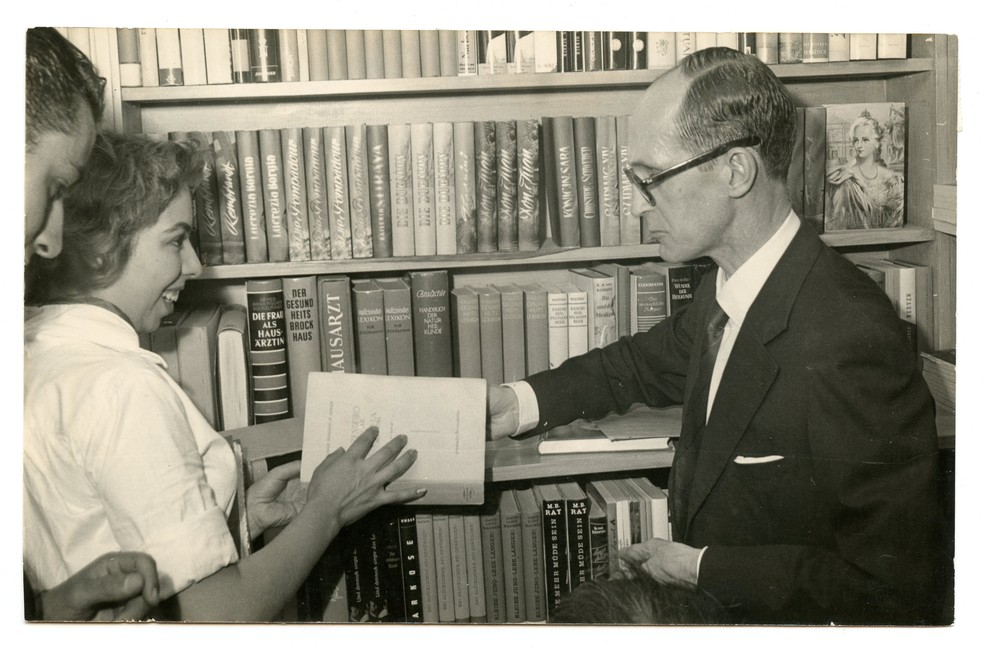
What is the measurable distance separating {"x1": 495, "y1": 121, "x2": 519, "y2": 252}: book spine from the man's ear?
0.37 metres

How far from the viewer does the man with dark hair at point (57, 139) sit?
139 centimetres

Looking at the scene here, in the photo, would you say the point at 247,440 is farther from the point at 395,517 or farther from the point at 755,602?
the point at 755,602

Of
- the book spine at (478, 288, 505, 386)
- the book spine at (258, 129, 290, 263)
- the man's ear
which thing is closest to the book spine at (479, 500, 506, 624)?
the book spine at (478, 288, 505, 386)

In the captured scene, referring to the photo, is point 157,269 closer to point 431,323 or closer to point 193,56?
point 193,56

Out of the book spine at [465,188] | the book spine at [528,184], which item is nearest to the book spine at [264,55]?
the book spine at [465,188]

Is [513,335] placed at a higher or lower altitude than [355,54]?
lower

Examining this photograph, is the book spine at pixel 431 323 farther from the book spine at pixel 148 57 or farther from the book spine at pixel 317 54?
the book spine at pixel 148 57

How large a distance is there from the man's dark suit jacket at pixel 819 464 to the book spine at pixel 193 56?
100 cm

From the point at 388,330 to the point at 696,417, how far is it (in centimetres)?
56

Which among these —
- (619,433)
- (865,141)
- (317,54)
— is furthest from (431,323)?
(865,141)

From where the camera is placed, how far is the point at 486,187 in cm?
151
